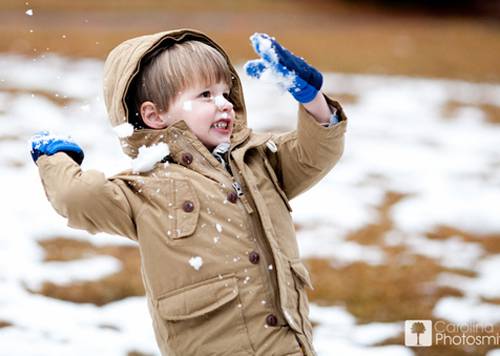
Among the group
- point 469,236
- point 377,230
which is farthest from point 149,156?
point 469,236

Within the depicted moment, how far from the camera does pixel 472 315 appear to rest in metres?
3.60

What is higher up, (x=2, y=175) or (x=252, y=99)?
(x=2, y=175)

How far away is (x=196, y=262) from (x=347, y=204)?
10.9ft

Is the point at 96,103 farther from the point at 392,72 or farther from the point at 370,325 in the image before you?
the point at 370,325

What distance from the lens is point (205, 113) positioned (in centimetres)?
218

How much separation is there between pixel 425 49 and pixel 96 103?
6041 mm

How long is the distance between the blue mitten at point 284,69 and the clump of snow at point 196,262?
53cm

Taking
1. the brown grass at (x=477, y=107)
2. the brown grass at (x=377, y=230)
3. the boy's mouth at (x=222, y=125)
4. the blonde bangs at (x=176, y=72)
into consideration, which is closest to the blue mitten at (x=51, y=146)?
the blonde bangs at (x=176, y=72)

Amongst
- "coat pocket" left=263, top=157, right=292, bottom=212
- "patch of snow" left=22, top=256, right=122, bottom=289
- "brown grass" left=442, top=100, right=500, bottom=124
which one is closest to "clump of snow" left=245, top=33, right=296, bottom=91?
"coat pocket" left=263, top=157, right=292, bottom=212

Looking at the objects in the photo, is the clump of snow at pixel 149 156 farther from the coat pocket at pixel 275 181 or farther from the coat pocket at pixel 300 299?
the coat pocket at pixel 300 299

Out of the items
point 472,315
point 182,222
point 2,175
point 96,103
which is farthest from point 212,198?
point 96,103

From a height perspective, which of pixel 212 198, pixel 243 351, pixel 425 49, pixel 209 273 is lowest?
pixel 425 49

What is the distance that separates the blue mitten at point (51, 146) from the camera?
6.96 feet

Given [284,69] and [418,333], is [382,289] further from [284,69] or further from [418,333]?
[284,69]
